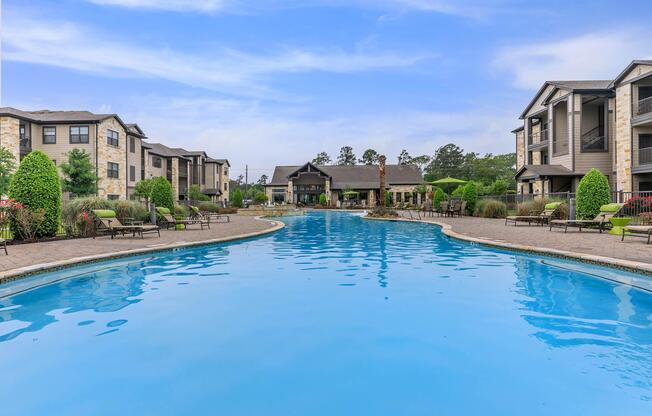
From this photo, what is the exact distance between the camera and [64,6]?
14.8 m

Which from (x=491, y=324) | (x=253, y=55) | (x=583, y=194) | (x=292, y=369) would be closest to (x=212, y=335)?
(x=292, y=369)

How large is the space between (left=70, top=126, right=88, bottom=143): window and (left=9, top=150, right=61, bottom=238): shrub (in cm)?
1898

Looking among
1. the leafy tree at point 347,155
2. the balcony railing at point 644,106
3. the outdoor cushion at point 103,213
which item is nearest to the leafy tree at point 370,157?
the leafy tree at point 347,155

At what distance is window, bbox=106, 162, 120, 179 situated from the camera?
101 ft

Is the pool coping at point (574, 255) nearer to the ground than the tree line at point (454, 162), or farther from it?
nearer to the ground

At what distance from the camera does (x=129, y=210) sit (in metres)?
15.5

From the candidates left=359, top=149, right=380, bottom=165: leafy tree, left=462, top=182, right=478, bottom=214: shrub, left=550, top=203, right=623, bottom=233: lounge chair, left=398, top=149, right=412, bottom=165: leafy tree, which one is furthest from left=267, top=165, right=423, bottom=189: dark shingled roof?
left=550, top=203, right=623, bottom=233: lounge chair

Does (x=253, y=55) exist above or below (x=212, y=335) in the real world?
→ above

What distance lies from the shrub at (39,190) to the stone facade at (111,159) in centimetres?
1785

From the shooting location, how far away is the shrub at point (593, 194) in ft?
48.7

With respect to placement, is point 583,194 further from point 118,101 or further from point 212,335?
point 118,101

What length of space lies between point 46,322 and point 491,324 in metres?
5.77

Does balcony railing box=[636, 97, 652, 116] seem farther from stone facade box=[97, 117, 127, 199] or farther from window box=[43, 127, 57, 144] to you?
window box=[43, 127, 57, 144]

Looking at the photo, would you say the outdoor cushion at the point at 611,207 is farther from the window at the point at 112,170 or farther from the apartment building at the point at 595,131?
the window at the point at 112,170
